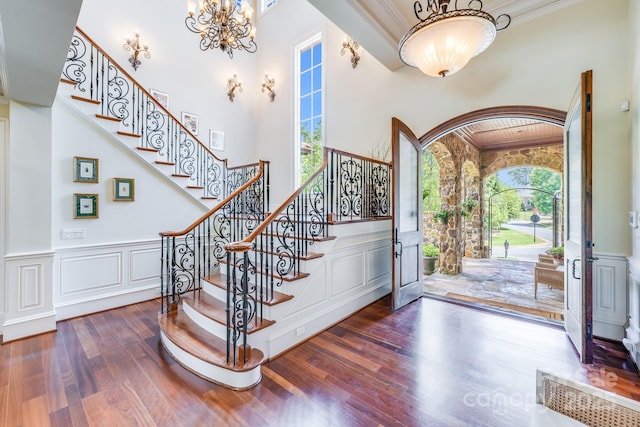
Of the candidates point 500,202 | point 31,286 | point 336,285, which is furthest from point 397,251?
point 500,202

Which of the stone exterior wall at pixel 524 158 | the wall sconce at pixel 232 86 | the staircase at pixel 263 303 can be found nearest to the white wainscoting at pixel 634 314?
the staircase at pixel 263 303

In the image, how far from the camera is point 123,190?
13.0 ft

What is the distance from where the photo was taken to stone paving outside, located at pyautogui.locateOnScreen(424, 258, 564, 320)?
168 inches

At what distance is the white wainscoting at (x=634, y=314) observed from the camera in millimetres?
2424

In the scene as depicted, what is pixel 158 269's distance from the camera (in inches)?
170

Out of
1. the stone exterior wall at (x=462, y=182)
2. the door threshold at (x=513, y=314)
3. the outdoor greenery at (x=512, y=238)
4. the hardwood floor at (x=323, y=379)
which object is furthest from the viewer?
the outdoor greenery at (x=512, y=238)

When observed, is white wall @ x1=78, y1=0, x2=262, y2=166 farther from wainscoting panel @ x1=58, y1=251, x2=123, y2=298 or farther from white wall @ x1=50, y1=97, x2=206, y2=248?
wainscoting panel @ x1=58, y1=251, x2=123, y2=298

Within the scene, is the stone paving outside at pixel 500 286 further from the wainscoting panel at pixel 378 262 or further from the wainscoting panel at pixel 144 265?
the wainscoting panel at pixel 144 265

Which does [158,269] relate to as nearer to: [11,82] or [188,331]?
[188,331]

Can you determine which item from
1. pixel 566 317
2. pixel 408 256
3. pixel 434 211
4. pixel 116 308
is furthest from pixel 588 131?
pixel 116 308

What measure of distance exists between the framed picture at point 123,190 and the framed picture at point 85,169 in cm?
25

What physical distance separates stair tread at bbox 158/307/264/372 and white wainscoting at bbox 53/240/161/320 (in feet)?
4.43

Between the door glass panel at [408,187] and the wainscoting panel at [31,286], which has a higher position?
the door glass panel at [408,187]

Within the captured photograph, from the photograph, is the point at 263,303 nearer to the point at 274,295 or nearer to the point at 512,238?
the point at 274,295
